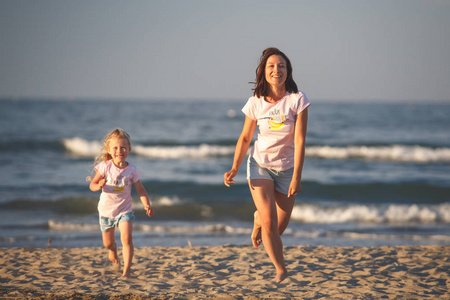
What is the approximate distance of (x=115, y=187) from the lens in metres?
4.76

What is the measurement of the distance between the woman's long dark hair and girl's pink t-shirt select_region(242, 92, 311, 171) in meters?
0.06

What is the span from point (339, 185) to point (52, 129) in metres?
19.0

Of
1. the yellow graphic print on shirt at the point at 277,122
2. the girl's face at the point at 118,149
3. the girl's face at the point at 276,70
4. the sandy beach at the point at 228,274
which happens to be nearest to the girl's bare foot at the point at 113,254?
the sandy beach at the point at 228,274

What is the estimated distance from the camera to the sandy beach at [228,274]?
179 inches

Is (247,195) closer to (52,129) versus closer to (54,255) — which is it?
(54,255)

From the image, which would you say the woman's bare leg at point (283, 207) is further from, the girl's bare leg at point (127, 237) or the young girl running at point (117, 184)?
the girl's bare leg at point (127, 237)

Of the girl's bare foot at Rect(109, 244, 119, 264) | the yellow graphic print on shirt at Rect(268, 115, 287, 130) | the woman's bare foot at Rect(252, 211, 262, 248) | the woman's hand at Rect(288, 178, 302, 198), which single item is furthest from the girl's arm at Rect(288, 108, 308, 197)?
the girl's bare foot at Rect(109, 244, 119, 264)

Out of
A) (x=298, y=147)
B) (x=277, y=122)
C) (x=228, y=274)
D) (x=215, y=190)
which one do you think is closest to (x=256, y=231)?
(x=228, y=274)

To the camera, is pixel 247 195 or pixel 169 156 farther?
pixel 169 156

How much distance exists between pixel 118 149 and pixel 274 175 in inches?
63.8

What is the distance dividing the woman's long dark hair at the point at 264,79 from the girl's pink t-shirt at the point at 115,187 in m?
1.56

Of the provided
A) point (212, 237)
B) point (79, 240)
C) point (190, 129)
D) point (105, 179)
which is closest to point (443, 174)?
point (212, 237)

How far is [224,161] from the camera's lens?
1898 cm

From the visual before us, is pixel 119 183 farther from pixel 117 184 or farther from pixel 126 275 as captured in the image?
pixel 126 275
